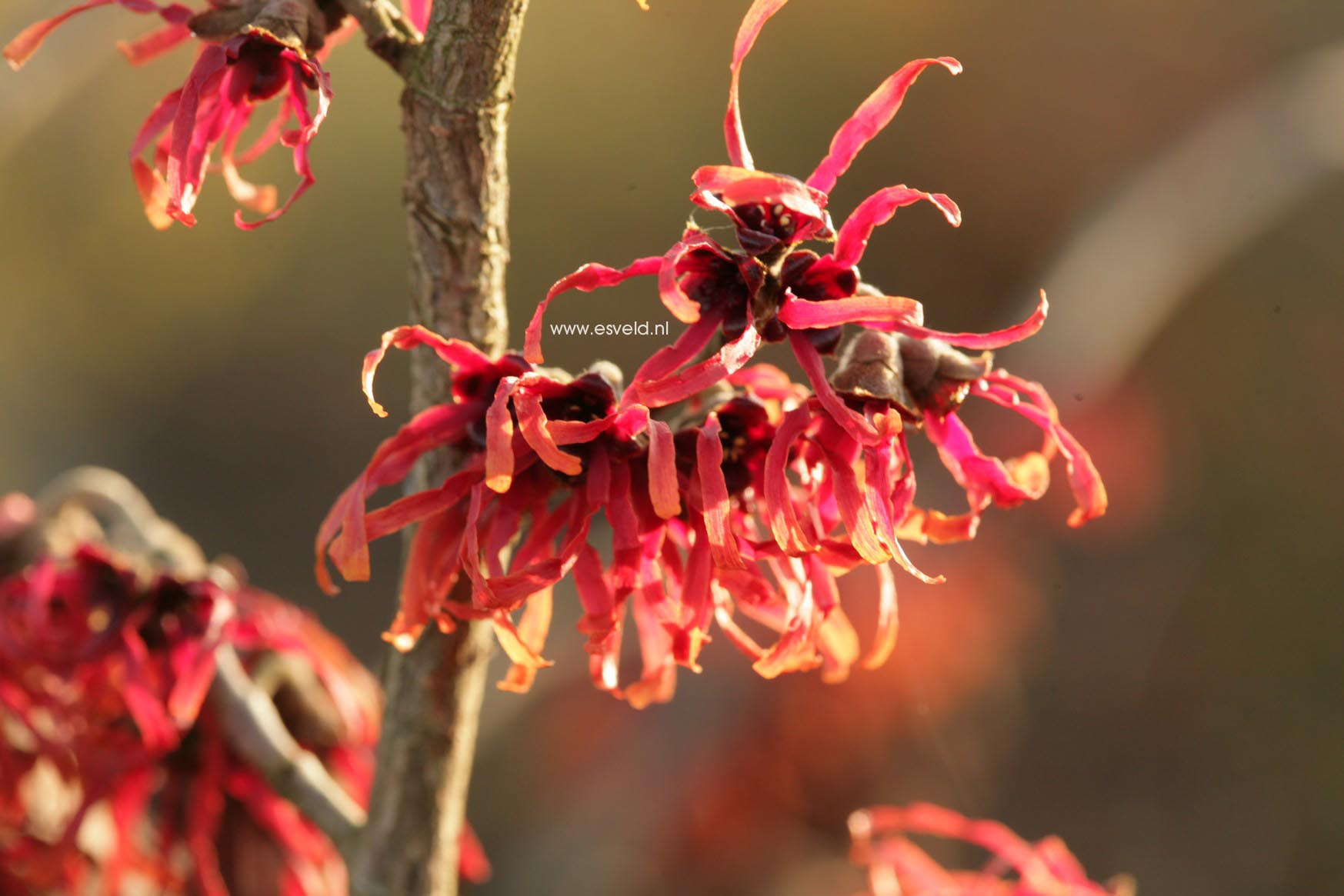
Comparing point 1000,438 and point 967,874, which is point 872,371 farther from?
point 1000,438

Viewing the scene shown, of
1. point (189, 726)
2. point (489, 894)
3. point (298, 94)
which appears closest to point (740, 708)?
point (489, 894)

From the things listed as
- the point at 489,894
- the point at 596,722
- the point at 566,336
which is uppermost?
the point at 566,336

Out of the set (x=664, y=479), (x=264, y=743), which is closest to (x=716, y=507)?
(x=664, y=479)

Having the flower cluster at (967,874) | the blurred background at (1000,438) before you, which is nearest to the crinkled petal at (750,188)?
the flower cluster at (967,874)

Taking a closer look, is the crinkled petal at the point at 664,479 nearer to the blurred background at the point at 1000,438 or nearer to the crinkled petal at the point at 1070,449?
the crinkled petal at the point at 1070,449

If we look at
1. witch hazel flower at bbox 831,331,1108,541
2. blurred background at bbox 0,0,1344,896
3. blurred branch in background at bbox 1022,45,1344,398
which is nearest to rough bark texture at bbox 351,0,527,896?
witch hazel flower at bbox 831,331,1108,541

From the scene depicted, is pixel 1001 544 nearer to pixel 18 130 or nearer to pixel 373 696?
pixel 373 696

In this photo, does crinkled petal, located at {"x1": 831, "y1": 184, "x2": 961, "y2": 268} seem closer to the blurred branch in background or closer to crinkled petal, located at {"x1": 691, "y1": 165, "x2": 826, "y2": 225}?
crinkled petal, located at {"x1": 691, "y1": 165, "x2": 826, "y2": 225}
